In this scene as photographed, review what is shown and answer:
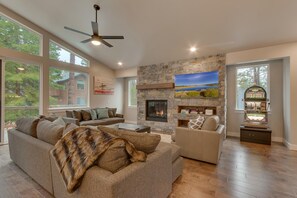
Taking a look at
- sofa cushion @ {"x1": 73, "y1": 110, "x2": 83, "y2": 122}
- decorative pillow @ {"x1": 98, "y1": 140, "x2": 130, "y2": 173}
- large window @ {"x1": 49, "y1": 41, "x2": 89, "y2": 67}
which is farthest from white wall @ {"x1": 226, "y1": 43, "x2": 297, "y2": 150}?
large window @ {"x1": 49, "y1": 41, "x2": 89, "y2": 67}

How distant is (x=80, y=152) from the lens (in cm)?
141

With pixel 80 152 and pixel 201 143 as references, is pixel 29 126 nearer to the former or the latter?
pixel 80 152

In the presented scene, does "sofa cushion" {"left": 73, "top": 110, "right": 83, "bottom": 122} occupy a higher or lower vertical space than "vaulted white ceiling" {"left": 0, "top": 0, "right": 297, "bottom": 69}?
lower

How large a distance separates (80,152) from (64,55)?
5321 mm

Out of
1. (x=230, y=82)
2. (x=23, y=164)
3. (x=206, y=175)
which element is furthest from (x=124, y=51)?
(x=206, y=175)

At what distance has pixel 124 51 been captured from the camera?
17.8ft

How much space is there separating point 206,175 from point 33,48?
→ 5965 millimetres

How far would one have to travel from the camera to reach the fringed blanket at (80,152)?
1271 mm

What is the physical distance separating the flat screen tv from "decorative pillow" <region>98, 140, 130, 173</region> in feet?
13.7

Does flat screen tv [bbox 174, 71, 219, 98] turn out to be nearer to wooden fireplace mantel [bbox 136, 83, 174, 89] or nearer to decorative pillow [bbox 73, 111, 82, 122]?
wooden fireplace mantel [bbox 136, 83, 174, 89]

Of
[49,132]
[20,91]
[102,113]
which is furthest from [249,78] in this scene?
[20,91]

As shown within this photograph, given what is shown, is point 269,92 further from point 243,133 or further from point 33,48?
point 33,48

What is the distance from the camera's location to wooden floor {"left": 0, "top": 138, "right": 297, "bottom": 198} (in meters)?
2.02

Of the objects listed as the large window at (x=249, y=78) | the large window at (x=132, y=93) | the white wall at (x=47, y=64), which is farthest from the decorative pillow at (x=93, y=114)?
the large window at (x=249, y=78)
